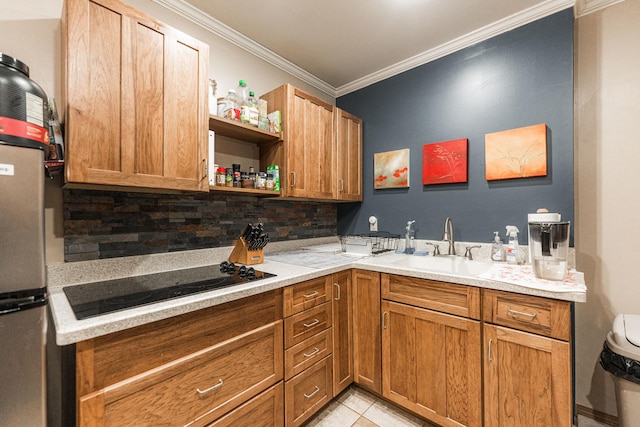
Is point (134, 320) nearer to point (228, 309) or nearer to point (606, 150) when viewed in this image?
point (228, 309)

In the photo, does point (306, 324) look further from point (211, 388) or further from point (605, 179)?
point (605, 179)

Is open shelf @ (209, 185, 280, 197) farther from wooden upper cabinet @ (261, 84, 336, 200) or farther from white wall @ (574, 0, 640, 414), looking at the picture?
white wall @ (574, 0, 640, 414)

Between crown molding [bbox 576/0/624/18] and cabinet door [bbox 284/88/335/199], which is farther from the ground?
crown molding [bbox 576/0/624/18]

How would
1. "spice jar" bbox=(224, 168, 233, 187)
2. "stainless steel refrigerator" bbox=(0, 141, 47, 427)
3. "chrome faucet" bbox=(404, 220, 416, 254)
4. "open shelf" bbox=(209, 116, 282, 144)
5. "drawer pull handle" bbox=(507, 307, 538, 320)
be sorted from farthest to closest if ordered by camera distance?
"chrome faucet" bbox=(404, 220, 416, 254), "spice jar" bbox=(224, 168, 233, 187), "open shelf" bbox=(209, 116, 282, 144), "drawer pull handle" bbox=(507, 307, 538, 320), "stainless steel refrigerator" bbox=(0, 141, 47, 427)

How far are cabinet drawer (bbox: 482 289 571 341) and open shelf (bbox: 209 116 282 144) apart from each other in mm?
1681

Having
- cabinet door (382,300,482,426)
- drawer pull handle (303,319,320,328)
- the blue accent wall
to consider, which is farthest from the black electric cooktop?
the blue accent wall

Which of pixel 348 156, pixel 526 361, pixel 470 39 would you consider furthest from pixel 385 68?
pixel 526 361

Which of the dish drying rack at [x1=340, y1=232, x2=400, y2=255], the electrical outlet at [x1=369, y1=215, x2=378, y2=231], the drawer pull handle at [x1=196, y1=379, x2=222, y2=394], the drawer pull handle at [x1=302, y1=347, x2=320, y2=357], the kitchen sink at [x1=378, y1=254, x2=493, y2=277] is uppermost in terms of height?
the electrical outlet at [x1=369, y1=215, x2=378, y2=231]

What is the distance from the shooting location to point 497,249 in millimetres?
1840

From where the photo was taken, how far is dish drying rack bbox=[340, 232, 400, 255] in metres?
2.29

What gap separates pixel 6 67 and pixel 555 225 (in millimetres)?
2337

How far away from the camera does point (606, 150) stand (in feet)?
→ 5.40

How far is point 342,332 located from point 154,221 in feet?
4.61

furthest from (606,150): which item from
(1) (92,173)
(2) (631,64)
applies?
(1) (92,173)
